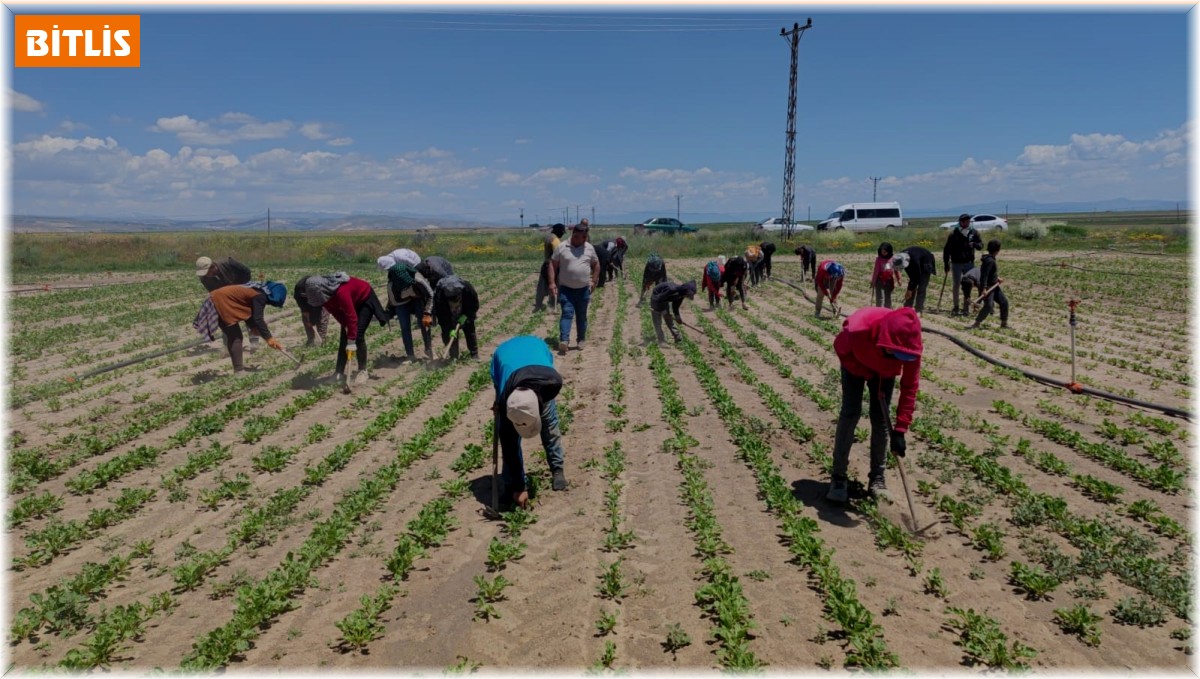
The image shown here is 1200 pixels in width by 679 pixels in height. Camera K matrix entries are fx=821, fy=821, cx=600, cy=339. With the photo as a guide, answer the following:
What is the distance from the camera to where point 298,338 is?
13.5 metres

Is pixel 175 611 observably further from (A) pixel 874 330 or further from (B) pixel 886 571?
(A) pixel 874 330

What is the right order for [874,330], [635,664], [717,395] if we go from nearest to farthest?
[635,664] < [874,330] < [717,395]

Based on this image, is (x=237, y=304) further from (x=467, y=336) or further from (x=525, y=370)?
(x=525, y=370)

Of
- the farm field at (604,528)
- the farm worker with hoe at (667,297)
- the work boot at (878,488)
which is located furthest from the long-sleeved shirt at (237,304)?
the work boot at (878,488)

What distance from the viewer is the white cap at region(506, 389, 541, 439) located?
4.93m

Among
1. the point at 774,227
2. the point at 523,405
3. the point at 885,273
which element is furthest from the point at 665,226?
the point at 523,405

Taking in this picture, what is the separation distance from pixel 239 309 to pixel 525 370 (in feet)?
19.9

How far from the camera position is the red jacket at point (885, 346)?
16.4 feet

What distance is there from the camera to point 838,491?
5582mm

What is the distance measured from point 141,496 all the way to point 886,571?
4999 mm

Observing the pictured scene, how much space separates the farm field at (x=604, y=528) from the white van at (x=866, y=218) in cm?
3774

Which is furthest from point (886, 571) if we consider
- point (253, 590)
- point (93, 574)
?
point (93, 574)

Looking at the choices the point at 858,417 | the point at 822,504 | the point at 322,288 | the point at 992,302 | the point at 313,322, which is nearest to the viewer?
the point at 858,417

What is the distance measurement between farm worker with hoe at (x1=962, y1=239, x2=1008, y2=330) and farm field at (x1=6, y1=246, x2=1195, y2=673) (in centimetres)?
276
